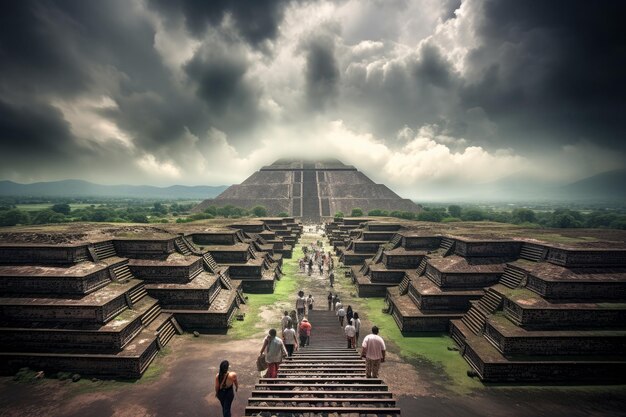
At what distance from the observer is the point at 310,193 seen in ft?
268

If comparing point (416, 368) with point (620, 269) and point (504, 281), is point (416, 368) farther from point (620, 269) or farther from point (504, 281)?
point (620, 269)

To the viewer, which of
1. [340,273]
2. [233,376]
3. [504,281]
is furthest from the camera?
[340,273]

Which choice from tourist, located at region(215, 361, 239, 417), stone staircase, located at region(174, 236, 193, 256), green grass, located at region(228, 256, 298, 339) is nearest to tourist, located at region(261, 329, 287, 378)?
tourist, located at region(215, 361, 239, 417)

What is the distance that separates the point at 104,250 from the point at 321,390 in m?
14.4

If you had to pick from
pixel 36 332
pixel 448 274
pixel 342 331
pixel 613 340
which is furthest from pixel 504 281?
pixel 36 332

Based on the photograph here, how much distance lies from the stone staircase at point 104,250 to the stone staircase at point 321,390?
11425mm

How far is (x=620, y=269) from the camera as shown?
13680 millimetres

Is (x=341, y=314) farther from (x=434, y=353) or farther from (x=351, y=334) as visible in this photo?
(x=434, y=353)

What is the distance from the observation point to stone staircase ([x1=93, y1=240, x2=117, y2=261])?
14670 mm

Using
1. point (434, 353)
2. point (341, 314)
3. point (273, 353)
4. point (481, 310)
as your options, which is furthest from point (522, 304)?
point (273, 353)

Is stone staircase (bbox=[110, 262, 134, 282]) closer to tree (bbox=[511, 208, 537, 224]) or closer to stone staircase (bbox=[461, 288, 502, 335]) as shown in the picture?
stone staircase (bbox=[461, 288, 502, 335])

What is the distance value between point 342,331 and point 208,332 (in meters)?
6.39

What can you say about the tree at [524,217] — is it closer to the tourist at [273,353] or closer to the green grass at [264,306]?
the green grass at [264,306]

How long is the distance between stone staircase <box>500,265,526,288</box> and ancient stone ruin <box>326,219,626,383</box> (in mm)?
58
